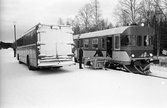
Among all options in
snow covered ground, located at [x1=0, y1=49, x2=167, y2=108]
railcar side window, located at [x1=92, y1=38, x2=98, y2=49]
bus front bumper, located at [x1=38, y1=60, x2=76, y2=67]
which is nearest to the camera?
snow covered ground, located at [x1=0, y1=49, x2=167, y2=108]

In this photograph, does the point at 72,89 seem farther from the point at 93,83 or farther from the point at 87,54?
the point at 87,54

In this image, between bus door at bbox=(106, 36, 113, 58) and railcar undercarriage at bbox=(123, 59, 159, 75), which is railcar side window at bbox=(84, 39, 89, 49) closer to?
bus door at bbox=(106, 36, 113, 58)

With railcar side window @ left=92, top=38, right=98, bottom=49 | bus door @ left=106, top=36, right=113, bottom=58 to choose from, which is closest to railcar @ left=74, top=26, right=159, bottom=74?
bus door @ left=106, top=36, right=113, bottom=58

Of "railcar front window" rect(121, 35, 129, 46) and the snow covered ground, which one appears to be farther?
"railcar front window" rect(121, 35, 129, 46)

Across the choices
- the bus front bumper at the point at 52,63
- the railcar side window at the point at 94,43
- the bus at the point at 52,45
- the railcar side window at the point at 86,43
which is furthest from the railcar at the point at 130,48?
the bus front bumper at the point at 52,63

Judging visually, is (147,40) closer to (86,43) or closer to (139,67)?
(139,67)

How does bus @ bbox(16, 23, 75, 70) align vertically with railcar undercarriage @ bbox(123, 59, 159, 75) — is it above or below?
above

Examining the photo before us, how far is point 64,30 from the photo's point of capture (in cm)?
1087

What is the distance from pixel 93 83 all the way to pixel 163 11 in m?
26.1

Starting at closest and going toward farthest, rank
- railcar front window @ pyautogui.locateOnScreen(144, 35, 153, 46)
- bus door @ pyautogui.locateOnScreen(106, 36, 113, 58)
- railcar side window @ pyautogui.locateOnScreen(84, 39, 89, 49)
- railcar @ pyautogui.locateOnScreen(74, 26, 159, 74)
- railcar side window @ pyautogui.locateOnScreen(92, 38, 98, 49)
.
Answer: railcar @ pyautogui.locateOnScreen(74, 26, 159, 74) → railcar front window @ pyautogui.locateOnScreen(144, 35, 153, 46) → bus door @ pyautogui.locateOnScreen(106, 36, 113, 58) → railcar side window @ pyautogui.locateOnScreen(92, 38, 98, 49) → railcar side window @ pyautogui.locateOnScreen(84, 39, 89, 49)

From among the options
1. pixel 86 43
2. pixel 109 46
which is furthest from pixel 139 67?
pixel 86 43

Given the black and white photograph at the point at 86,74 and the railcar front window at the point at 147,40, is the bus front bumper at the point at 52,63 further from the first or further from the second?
the railcar front window at the point at 147,40

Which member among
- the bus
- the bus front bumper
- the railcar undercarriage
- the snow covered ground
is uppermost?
the bus

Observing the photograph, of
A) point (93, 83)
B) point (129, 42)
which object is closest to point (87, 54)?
point (129, 42)
